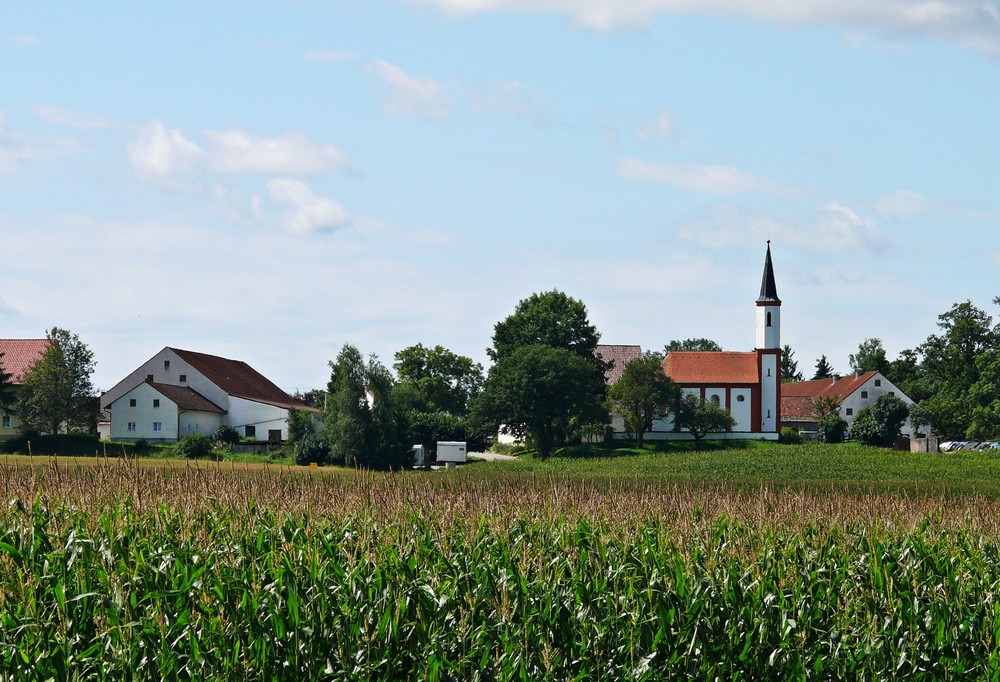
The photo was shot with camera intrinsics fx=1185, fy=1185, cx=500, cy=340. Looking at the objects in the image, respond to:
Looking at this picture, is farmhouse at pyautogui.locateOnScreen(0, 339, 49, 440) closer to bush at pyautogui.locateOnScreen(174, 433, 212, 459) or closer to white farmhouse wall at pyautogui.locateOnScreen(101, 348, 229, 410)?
white farmhouse wall at pyautogui.locateOnScreen(101, 348, 229, 410)

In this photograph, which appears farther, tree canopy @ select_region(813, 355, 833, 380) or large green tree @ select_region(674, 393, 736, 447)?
tree canopy @ select_region(813, 355, 833, 380)

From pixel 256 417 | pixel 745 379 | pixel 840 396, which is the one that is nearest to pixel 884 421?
pixel 745 379

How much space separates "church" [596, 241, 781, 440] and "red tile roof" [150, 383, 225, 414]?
33.1 m

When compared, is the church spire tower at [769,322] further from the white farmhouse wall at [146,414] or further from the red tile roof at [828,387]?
the white farmhouse wall at [146,414]

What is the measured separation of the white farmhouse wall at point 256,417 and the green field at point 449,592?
6670 centimetres

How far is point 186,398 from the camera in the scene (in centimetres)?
8181

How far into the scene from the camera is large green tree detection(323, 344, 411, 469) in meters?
67.6

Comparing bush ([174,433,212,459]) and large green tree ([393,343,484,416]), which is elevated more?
large green tree ([393,343,484,416])

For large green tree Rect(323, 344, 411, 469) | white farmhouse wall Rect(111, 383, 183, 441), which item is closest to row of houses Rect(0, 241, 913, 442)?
white farmhouse wall Rect(111, 383, 183, 441)

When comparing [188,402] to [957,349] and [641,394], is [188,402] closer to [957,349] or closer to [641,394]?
[641,394]

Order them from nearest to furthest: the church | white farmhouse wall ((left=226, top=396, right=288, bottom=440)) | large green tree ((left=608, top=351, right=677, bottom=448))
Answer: white farmhouse wall ((left=226, top=396, right=288, bottom=440)), large green tree ((left=608, top=351, right=677, bottom=448)), the church

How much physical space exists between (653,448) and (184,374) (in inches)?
1395

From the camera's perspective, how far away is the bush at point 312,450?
223 feet

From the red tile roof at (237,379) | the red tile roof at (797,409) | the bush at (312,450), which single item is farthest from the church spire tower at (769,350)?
the bush at (312,450)
